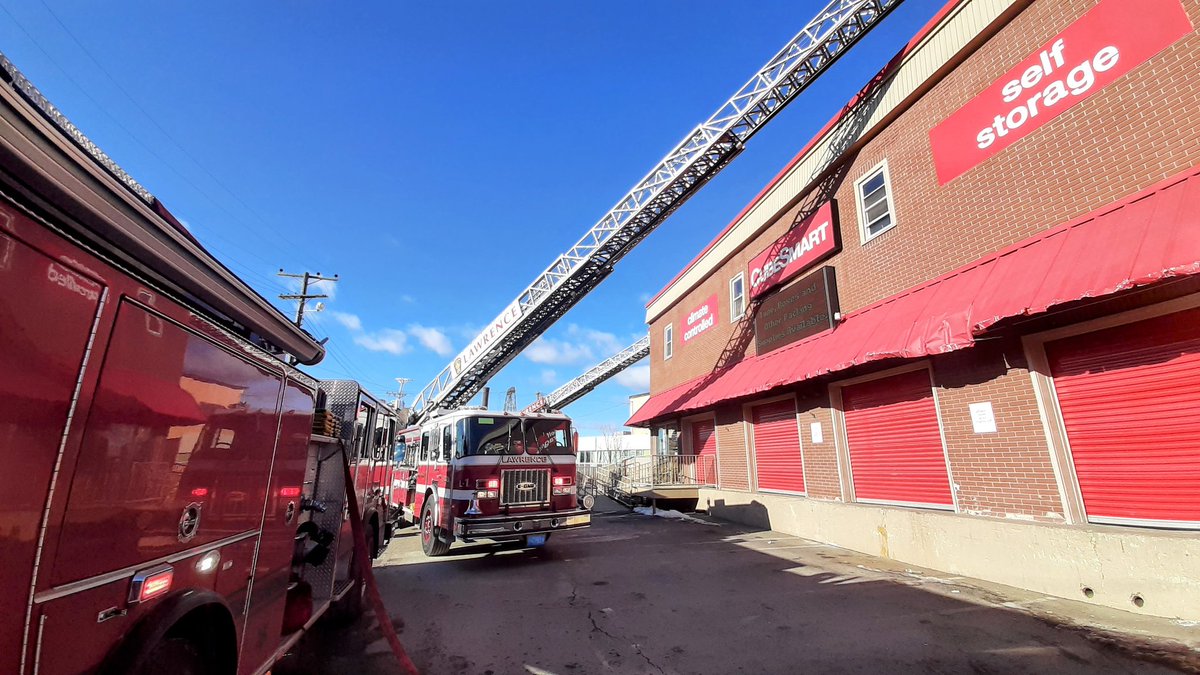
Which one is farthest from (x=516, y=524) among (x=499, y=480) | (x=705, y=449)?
(x=705, y=449)

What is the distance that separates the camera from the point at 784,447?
12.1 meters

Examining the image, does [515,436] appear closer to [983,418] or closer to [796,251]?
[983,418]

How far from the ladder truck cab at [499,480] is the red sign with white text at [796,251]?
690 centimetres

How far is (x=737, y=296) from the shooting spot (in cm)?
1494

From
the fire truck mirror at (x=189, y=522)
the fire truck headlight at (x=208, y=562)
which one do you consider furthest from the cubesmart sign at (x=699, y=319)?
the fire truck mirror at (x=189, y=522)

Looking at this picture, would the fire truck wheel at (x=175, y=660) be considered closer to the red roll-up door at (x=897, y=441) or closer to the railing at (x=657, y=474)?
the red roll-up door at (x=897, y=441)

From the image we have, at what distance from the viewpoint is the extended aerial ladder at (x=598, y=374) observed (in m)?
32.7

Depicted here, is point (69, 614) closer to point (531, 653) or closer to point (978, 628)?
point (531, 653)

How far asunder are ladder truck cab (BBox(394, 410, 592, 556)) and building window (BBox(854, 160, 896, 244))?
7.59m

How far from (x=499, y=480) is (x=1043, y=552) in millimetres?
7971

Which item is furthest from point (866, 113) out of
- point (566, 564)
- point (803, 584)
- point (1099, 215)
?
point (566, 564)

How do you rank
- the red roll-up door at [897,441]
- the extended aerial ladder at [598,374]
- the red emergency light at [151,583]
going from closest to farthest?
1. the red emergency light at [151,583]
2. the red roll-up door at [897,441]
3. the extended aerial ladder at [598,374]

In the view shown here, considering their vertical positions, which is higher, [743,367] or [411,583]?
[743,367]

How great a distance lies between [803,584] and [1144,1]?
8.73m
